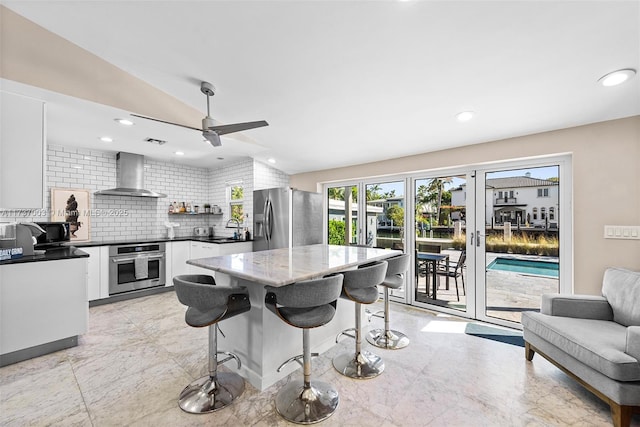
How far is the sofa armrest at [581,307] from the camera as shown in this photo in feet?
7.16

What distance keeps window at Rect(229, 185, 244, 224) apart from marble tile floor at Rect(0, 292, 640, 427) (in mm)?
2658

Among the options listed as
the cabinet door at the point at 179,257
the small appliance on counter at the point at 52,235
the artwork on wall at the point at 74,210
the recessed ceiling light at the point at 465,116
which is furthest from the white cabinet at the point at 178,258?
the recessed ceiling light at the point at 465,116

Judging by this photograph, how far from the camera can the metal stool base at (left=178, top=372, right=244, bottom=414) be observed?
176cm

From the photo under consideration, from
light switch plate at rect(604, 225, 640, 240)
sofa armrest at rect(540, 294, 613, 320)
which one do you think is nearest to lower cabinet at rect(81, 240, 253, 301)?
Answer: sofa armrest at rect(540, 294, 613, 320)

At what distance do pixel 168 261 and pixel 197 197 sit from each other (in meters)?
1.58

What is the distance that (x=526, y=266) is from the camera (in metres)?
3.13

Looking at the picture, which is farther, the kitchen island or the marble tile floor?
the kitchen island

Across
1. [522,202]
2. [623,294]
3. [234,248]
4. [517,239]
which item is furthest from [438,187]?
[234,248]

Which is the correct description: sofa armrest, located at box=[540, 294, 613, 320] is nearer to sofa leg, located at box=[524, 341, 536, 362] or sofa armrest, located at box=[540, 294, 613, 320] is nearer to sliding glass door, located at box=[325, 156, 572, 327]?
sofa leg, located at box=[524, 341, 536, 362]

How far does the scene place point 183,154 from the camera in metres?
4.54

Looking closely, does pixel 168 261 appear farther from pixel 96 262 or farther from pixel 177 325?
pixel 177 325

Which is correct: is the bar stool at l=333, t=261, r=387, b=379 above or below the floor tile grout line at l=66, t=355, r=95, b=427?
above

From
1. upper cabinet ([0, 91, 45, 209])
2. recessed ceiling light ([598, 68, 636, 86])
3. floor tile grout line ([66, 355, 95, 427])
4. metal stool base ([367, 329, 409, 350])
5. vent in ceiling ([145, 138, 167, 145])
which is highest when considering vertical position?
vent in ceiling ([145, 138, 167, 145])

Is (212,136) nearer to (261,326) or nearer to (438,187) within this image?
(261,326)
